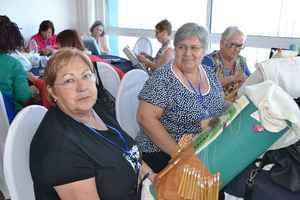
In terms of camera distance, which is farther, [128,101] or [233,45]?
[233,45]

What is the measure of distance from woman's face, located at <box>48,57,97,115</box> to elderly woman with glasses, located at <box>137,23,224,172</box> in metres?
0.44

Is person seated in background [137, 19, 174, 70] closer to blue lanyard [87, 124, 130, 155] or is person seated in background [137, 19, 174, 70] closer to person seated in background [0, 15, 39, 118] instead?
person seated in background [0, 15, 39, 118]

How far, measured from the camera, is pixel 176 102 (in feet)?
5.03

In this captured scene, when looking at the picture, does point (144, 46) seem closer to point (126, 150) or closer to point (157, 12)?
point (157, 12)

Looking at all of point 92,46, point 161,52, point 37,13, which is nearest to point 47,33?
point 37,13

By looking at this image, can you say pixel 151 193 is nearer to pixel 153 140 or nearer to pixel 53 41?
pixel 153 140

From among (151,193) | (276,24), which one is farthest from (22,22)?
(151,193)

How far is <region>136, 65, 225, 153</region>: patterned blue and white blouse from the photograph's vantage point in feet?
5.02

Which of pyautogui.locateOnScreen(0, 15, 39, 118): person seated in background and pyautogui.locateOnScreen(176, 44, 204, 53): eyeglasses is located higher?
pyautogui.locateOnScreen(176, 44, 204, 53): eyeglasses

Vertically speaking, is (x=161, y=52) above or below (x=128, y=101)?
above

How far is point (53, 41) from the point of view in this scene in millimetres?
5156

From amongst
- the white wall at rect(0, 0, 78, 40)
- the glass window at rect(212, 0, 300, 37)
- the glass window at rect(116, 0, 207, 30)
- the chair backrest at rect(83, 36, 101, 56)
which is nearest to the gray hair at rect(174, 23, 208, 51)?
the glass window at rect(212, 0, 300, 37)

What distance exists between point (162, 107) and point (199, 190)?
0.72m

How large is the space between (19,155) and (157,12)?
15.5ft
